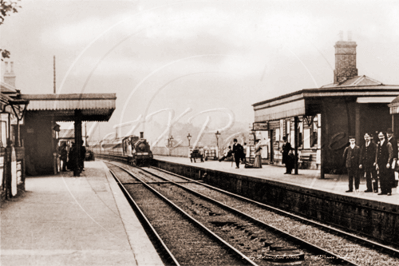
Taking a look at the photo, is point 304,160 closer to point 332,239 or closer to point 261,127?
point 261,127

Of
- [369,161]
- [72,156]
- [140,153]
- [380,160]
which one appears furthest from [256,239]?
[140,153]

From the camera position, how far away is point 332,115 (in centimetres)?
2178

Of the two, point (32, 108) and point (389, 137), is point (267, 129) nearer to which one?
point (32, 108)

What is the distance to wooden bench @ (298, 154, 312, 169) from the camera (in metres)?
27.7

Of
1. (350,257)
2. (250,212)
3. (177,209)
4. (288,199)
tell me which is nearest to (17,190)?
(177,209)

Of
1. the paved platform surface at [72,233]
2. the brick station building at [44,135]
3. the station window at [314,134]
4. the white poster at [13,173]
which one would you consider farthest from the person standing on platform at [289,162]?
the white poster at [13,173]

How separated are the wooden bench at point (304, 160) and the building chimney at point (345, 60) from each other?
19.5 ft

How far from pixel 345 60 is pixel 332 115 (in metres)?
11.0

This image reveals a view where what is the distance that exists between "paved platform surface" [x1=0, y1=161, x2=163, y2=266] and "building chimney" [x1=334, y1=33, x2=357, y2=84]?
19854mm

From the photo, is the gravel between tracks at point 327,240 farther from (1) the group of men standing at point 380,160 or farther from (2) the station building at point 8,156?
(2) the station building at point 8,156

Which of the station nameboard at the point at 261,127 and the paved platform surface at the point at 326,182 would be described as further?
the station nameboard at the point at 261,127

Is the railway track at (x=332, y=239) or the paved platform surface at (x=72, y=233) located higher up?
the paved platform surface at (x=72, y=233)

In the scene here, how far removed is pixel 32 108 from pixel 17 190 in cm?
749

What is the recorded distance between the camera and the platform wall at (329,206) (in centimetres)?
1116
